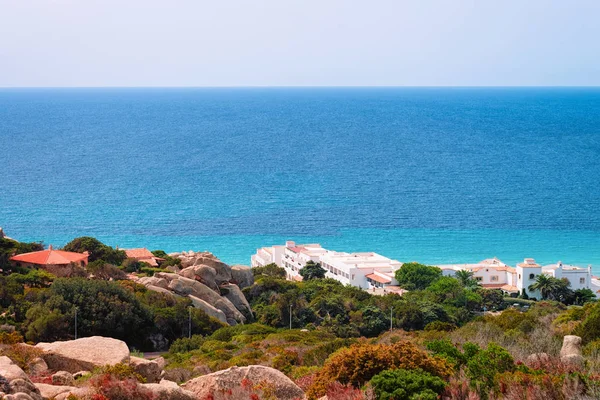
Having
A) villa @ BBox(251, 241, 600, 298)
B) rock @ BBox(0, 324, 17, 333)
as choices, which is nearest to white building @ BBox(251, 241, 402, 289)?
villa @ BBox(251, 241, 600, 298)

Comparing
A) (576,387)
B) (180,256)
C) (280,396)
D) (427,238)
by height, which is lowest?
(427,238)

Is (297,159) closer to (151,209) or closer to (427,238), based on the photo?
(151,209)

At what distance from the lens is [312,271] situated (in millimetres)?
52156

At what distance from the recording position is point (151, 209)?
257ft

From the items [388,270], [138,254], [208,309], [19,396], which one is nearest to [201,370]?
[19,396]

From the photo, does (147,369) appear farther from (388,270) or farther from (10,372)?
(388,270)

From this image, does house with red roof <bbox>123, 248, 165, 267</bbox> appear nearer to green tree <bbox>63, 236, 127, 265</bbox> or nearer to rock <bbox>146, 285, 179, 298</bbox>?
green tree <bbox>63, 236, 127, 265</bbox>

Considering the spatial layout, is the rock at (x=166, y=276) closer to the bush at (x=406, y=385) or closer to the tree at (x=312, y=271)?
the tree at (x=312, y=271)

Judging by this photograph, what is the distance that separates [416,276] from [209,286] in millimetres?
18099

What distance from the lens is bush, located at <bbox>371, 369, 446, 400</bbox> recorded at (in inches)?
496

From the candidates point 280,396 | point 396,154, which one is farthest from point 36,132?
point 280,396

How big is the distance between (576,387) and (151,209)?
69.2 metres

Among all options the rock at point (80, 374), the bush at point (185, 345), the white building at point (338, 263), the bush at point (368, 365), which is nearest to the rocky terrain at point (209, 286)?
the bush at point (185, 345)

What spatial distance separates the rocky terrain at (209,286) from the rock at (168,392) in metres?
19.4
